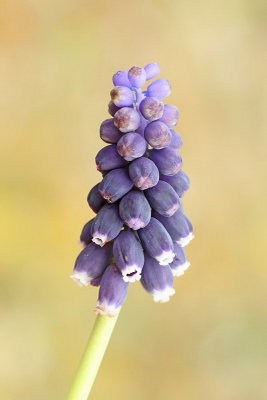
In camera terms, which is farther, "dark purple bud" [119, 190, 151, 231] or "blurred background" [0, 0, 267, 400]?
"blurred background" [0, 0, 267, 400]

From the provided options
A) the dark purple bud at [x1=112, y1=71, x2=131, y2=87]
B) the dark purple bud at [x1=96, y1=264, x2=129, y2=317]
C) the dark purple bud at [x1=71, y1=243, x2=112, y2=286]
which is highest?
the dark purple bud at [x1=112, y1=71, x2=131, y2=87]

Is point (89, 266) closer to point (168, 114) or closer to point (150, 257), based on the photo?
point (150, 257)

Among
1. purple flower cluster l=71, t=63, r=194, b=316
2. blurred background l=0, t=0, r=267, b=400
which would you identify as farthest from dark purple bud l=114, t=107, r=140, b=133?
blurred background l=0, t=0, r=267, b=400

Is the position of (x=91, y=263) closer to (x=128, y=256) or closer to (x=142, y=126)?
(x=128, y=256)

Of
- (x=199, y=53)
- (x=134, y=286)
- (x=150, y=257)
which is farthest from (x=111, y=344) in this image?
(x=150, y=257)

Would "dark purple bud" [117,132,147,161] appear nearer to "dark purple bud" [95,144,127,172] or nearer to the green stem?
"dark purple bud" [95,144,127,172]

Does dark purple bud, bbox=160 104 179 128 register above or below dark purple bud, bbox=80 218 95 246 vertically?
above

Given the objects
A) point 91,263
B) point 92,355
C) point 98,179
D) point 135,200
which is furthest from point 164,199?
point 98,179
